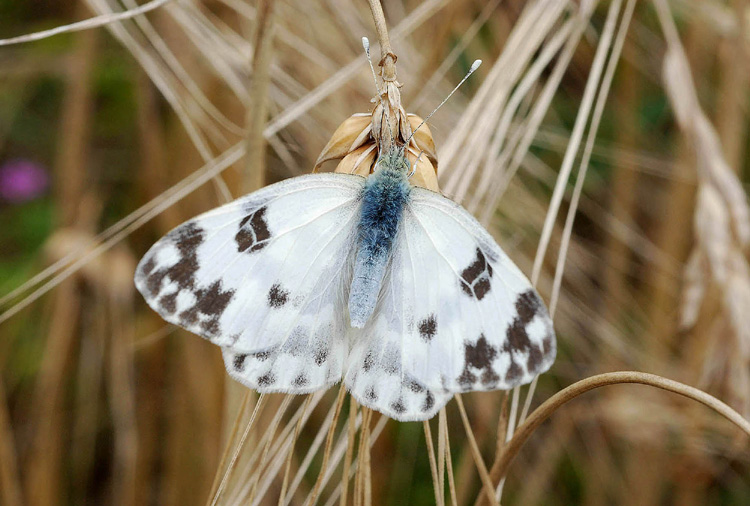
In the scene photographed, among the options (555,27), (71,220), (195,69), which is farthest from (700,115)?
(71,220)

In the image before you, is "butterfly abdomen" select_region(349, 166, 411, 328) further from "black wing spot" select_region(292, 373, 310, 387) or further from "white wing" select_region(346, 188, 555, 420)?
"black wing spot" select_region(292, 373, 310, 387)

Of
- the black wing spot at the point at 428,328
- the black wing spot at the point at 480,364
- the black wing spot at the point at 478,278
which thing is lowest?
the black wing spot at the point at 480,364

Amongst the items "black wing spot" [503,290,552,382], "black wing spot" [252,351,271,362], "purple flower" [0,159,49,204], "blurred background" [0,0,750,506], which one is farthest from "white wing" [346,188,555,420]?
"purple flower" [0,159,49,204]

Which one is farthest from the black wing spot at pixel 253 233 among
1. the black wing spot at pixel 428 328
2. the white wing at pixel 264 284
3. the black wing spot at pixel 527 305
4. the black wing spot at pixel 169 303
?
the black wing spot at pixel 527 305

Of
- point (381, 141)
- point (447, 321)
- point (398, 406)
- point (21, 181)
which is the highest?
point (21, 181)

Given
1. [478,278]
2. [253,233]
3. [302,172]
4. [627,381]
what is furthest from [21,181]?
[627,381]

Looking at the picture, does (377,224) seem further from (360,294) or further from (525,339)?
(525,339)

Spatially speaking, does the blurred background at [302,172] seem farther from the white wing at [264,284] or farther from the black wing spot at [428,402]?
the black wing spot at [428,402]
